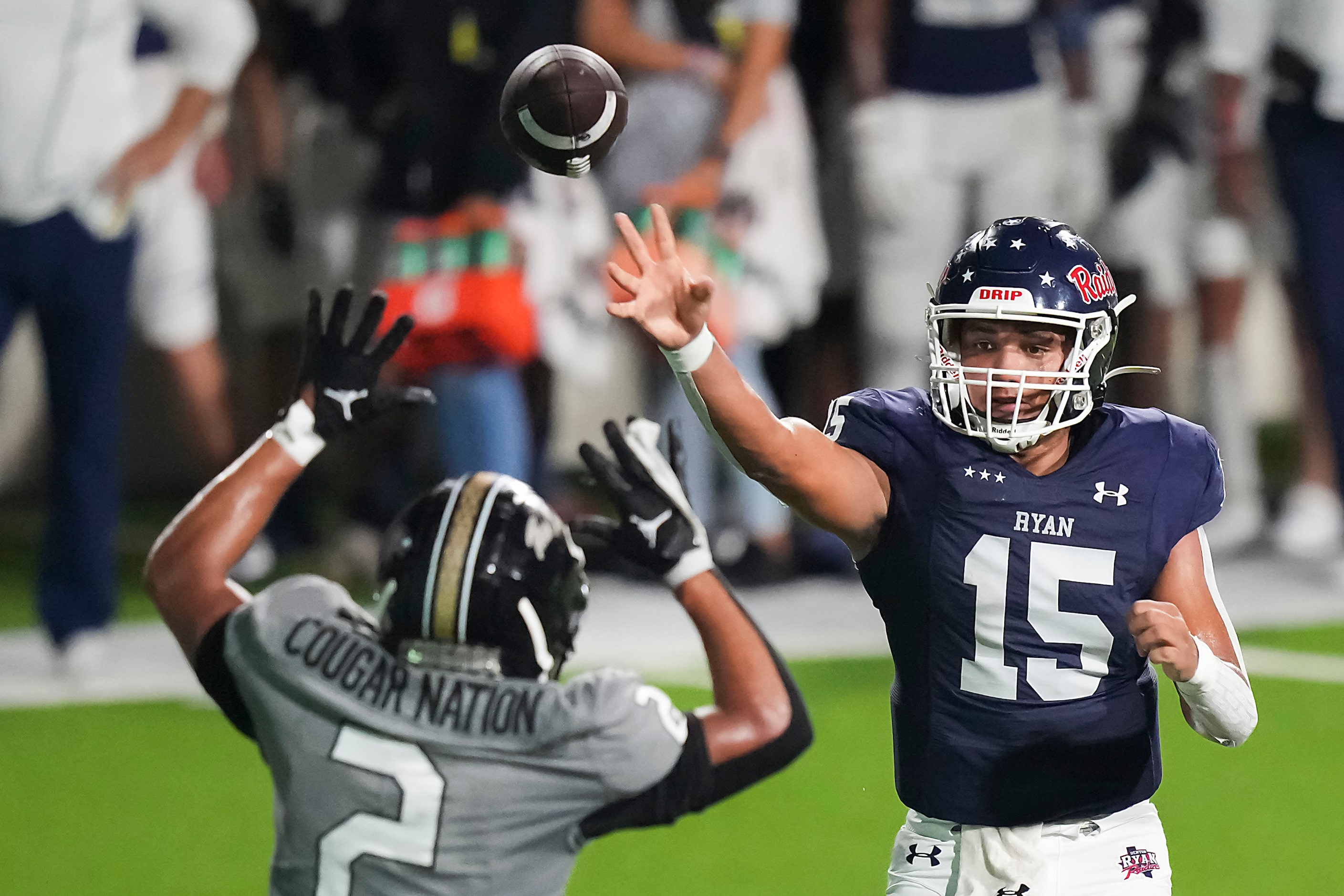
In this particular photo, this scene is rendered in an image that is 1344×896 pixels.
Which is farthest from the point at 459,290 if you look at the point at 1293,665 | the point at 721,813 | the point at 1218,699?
the point at 1218,699

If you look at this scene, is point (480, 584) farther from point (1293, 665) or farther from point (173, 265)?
point (173, 265)

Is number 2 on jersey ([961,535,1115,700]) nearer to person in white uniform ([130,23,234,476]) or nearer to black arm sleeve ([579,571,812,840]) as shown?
black arm sleeve ([579,571,812,840])

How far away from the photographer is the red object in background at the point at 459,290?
5555 mm

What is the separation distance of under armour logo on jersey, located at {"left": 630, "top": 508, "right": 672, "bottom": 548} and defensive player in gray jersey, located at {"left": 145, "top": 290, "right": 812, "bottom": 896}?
14cm

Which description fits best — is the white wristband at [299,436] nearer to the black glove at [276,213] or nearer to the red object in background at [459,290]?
the red object in background at [459,290]

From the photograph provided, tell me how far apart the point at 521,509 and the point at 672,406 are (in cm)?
382

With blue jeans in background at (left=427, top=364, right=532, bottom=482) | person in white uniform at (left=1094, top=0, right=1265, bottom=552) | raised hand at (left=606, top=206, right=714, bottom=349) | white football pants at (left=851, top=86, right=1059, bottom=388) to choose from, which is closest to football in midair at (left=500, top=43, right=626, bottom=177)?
raised hand at (left=606, top=206, right=714, bottom=349)

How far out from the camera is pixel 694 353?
2340mm

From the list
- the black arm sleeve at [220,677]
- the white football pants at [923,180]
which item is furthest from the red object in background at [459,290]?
the black arm sleeve at [220,677]

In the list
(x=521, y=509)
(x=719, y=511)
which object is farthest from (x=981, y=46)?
(x=521, y=509)

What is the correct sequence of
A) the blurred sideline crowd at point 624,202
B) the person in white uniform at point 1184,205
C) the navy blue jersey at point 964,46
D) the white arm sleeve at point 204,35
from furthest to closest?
1. the person in white uniform at point 1184,205
2. the navy blue jersey at point 964,46
3. the white arm sleeve at point 204,35
4. the blurred sideline crowd at point 624,202

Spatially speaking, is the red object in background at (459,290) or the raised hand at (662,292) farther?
the red object in background at (459,290)

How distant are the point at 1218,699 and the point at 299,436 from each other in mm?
1355

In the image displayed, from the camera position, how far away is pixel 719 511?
6.89 m
